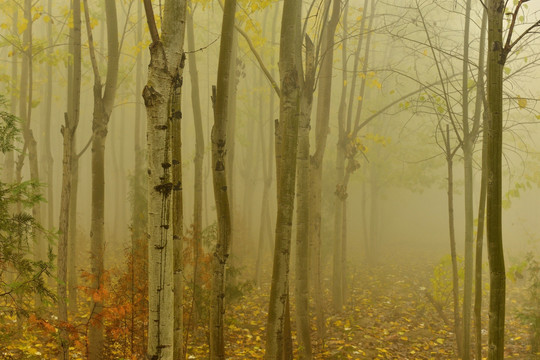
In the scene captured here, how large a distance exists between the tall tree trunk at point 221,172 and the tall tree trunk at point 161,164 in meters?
1.15

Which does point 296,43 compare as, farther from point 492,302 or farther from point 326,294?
point 326,294

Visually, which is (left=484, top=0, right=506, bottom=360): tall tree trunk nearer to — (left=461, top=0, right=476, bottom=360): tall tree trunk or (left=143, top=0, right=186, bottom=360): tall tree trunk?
(left=143, top=0, right=186, bottom=360): tall tree trunk

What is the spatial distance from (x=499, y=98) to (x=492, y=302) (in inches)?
58.4

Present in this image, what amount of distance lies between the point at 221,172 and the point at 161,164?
1.33 metres

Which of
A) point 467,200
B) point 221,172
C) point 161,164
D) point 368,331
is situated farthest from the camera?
point 368,331

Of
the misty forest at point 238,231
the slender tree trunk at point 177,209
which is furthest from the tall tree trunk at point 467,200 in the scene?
the slender tree trunk at point 177,209

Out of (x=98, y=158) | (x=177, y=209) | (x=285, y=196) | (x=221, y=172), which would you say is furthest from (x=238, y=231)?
(x=177, y=209)

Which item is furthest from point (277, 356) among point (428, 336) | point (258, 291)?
point (258, 291)

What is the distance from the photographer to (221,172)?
12.3 ft

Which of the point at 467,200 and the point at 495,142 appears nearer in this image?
the point at 495,142

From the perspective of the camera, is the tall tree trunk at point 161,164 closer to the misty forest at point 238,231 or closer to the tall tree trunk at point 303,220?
the misty forest at point 238,231

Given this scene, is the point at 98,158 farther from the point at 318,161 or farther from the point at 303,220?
the point at 318,161

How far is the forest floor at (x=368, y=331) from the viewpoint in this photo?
19.7 ft

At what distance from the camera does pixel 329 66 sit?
772 cm
